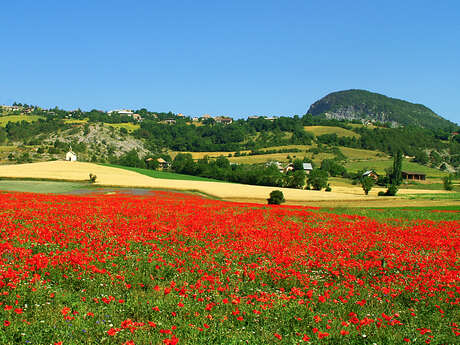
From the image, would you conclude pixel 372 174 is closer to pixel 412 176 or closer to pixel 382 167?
pixel 412 176

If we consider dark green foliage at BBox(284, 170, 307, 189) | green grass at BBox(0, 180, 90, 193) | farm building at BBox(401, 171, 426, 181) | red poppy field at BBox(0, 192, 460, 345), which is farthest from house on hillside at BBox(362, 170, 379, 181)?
red poppy field at BBox(0, 192, 460, 345)

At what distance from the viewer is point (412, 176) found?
5822 inches

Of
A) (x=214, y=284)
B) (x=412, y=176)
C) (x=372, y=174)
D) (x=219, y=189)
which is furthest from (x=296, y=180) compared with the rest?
(x=214, y=284)

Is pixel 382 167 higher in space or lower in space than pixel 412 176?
higher

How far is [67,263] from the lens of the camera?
1254 cm

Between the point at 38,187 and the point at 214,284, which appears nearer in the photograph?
the point at 214,284

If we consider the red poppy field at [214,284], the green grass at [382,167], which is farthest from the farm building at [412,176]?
the red poppy field at [214,284]

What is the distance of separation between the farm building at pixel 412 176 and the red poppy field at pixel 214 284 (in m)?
137

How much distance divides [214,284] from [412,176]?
153m

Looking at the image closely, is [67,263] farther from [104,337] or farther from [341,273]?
[341,273]

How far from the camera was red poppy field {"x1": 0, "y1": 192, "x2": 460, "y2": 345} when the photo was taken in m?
8.82

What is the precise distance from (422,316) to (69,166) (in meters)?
118

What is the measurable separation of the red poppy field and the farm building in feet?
450

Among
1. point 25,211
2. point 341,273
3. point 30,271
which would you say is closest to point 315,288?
point 341,273
